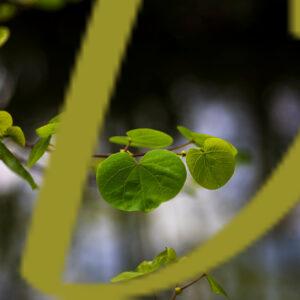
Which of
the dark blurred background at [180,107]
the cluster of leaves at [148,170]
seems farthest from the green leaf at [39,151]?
the dark blurred background at [180,107]

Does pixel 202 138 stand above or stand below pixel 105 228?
above

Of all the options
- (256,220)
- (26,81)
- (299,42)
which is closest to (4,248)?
(26,81)

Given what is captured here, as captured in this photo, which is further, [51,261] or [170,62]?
[170,62]

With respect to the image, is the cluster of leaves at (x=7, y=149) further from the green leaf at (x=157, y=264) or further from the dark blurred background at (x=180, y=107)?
the dark blurred background at (x=180, y=107)

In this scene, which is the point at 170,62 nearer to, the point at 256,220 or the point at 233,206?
the point at 233,206

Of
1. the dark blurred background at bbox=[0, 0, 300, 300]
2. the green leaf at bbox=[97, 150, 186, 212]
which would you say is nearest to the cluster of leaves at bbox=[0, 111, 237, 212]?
the green leaf at bbox=[97, 150, 186, 212]

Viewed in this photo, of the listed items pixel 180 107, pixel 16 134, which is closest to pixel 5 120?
pixel 16 134
